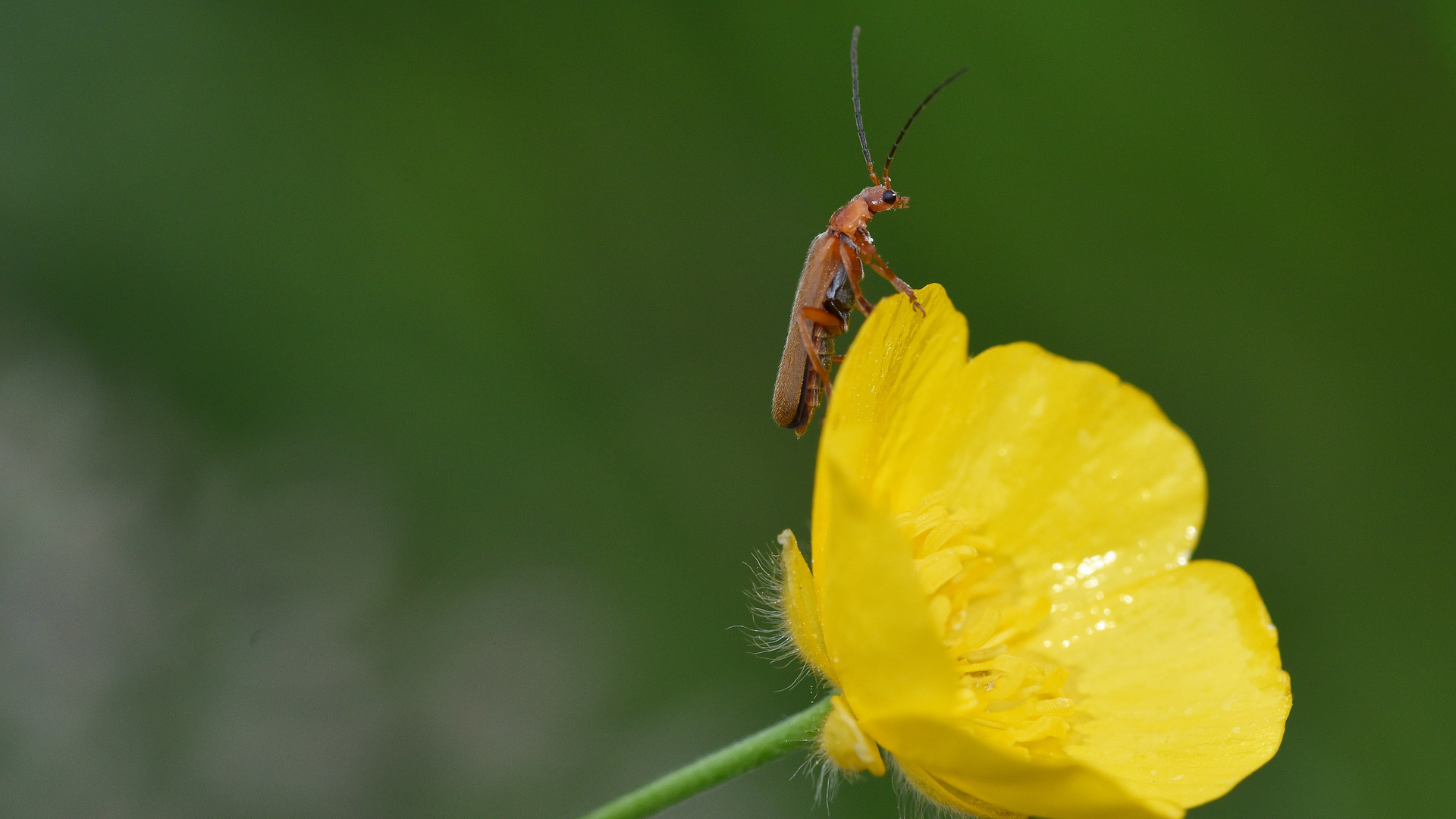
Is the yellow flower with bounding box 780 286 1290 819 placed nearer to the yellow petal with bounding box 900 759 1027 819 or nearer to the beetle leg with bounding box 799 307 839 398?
the yellow petal with bounding box 900 759 1027 819

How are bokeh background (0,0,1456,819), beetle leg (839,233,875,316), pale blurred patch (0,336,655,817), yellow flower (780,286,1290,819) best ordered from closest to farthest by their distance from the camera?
yellow flower (780,286,1290,819) < beetle leg (839,233,875,316) < pale blurred patch (0,336,655,817) < bokeh background (0,0,1456,819)

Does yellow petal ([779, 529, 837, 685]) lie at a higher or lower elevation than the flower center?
higher

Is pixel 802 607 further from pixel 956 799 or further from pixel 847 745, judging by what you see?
pixel 956 799

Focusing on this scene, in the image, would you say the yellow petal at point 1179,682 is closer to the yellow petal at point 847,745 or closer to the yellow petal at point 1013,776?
the yellow petal at point 1013,776

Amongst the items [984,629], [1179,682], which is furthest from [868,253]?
[1179,682]

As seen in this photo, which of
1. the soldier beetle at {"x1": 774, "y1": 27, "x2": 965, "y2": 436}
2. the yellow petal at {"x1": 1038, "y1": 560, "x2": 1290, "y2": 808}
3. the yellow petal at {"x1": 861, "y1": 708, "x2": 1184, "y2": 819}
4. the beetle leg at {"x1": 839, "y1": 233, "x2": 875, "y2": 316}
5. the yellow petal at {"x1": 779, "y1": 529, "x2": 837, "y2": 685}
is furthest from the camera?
the beetle leg at {"x1": 839, "y1": 233, "x2": 875, "y2": 316}

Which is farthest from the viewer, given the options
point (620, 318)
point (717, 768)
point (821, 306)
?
point (620, 318)

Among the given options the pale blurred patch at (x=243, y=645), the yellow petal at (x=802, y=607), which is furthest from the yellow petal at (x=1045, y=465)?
the pale blurred patch at (x=243, y=645)

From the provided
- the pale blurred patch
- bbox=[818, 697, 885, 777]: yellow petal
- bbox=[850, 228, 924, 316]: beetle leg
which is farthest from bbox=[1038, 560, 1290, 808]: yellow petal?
the pale blurred patch
